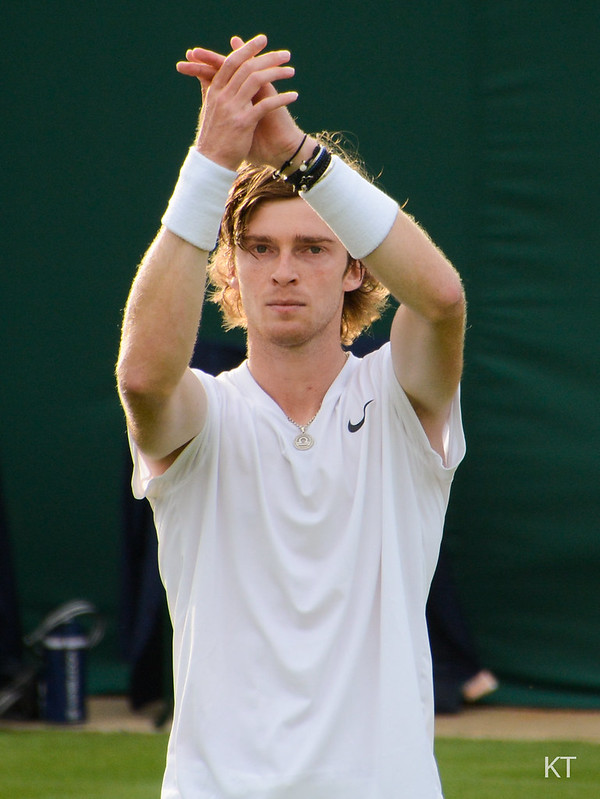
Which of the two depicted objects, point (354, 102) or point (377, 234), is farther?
point (354, 102)

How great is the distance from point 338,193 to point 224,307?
3.34 feet

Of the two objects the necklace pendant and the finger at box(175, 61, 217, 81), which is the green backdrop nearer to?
the necklace pendant

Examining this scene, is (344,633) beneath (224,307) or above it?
beneath

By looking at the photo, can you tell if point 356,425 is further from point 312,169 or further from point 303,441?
point 312,169

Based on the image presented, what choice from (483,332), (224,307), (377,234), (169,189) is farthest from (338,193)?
(169,189)

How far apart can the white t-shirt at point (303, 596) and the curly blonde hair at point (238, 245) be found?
387 mm

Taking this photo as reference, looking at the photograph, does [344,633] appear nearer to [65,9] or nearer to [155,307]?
[155,307]

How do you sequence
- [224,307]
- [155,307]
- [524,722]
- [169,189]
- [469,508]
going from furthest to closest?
1. [169,189]
2. [469,508]
3. [524,722]
4. [224,307]
5. [155,307]

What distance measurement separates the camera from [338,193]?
211 centimetres

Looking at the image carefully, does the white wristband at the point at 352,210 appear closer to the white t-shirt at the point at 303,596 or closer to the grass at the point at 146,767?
the white t-shirt at the point at 303,596

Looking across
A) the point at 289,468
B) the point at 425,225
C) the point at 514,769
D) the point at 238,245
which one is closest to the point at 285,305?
the point at 238,245

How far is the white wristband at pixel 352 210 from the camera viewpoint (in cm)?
210

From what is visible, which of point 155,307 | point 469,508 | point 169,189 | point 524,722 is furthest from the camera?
point 169,189

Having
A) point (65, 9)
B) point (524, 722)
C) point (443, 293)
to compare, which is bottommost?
point (524, 722)
